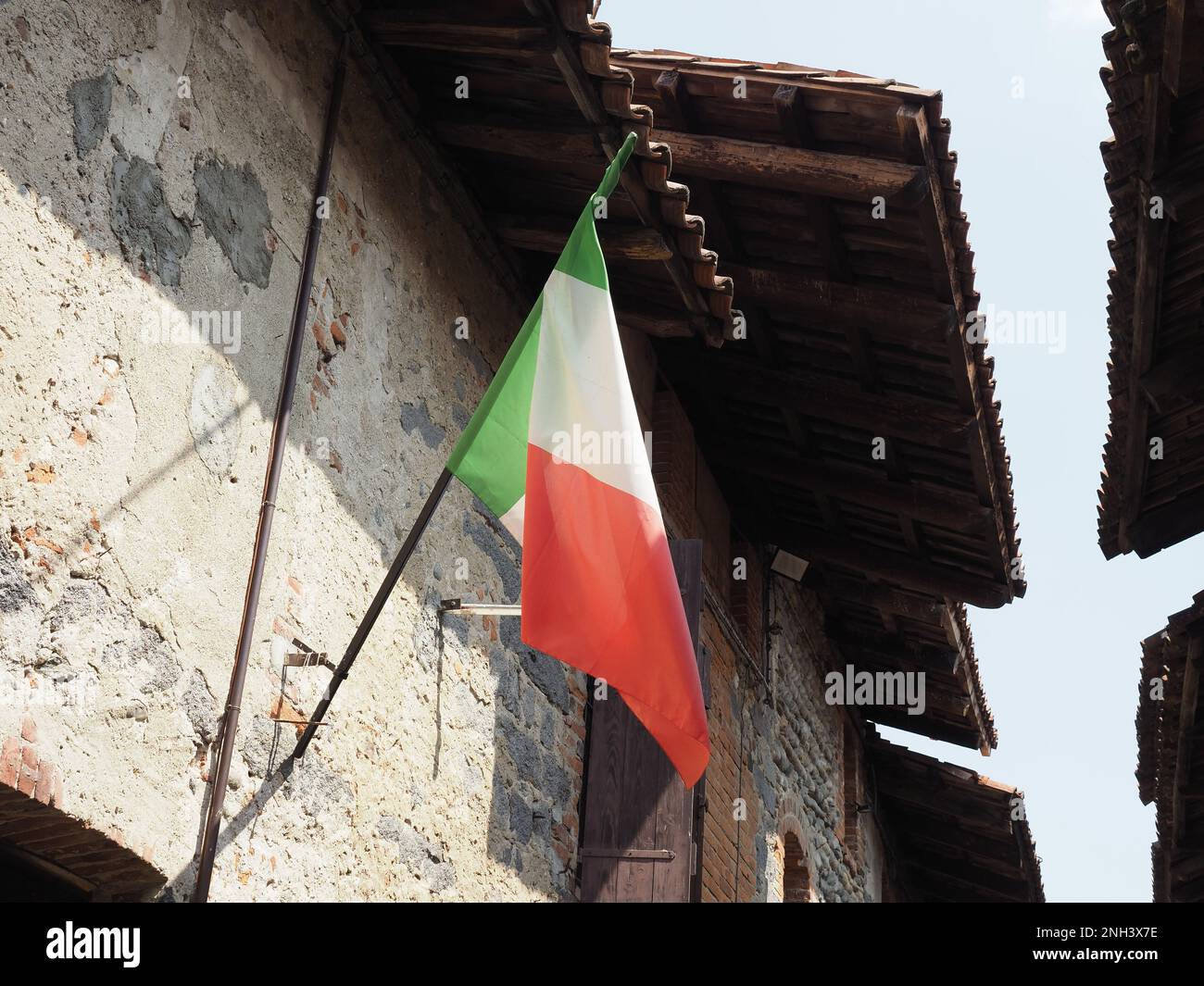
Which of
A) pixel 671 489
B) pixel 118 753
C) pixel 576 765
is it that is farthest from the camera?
pixel 671 489

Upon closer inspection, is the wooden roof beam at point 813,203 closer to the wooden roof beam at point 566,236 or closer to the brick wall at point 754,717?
the wooden roof beam at point 566,236

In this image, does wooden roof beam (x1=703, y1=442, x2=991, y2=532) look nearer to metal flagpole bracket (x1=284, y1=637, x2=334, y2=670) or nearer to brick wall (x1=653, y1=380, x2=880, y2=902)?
brick wall (x1=653, y1=380, x2=880, y2=902)

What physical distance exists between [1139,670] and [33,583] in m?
7.40

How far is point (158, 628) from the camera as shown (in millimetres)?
3330

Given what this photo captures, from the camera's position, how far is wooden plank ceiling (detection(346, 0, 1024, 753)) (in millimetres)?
4711

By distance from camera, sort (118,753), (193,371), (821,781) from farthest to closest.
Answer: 1. (821,781)
2. (193,371)
3. (118,753)

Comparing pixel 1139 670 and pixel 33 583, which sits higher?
pixel 1139 670

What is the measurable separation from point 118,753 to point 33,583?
0.45 m

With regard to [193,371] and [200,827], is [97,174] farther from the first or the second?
[200,827]

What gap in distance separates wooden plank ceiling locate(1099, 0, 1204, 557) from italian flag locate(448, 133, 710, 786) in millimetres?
2907

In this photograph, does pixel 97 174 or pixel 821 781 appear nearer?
pixel 97 174

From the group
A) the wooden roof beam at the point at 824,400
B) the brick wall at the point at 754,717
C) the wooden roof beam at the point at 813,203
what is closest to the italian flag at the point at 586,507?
the wooden roof beam at the point at 813,203
